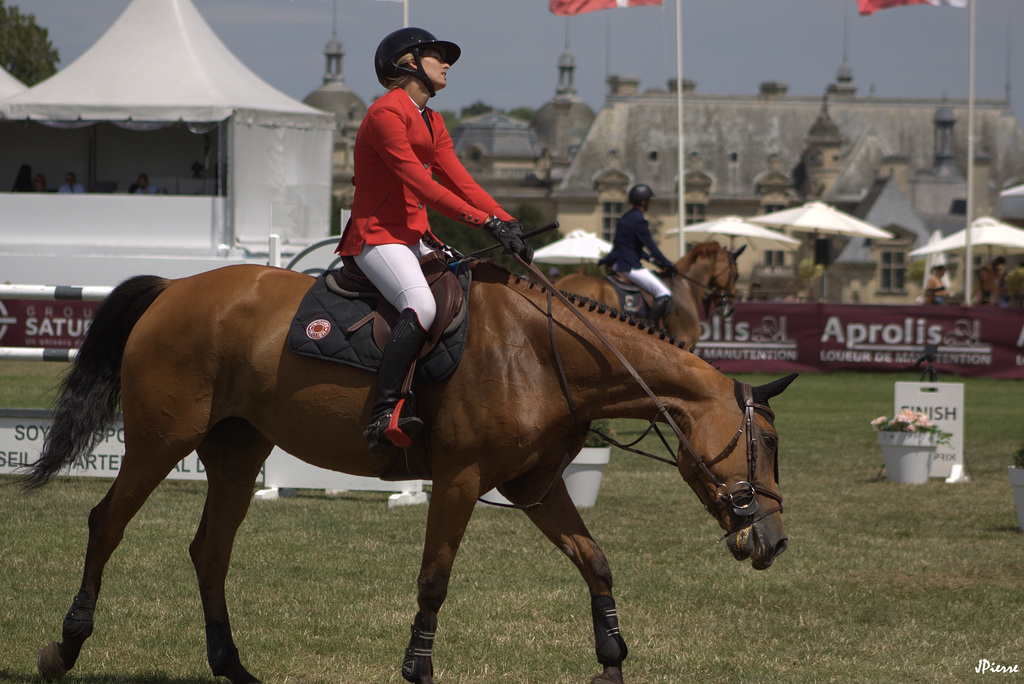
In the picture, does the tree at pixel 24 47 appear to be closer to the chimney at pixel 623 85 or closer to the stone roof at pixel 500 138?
the chimney at pixel 623 85

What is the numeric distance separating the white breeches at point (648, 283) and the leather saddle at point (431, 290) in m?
9.57

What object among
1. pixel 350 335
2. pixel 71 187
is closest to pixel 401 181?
pixel 350 335

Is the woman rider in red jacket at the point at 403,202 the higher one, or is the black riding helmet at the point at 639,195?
the black riding helmet at the point at 639,195

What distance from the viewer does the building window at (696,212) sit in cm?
8862

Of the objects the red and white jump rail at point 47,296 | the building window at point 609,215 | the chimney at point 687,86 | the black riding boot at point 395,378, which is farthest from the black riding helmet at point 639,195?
the chimney at point 687,86

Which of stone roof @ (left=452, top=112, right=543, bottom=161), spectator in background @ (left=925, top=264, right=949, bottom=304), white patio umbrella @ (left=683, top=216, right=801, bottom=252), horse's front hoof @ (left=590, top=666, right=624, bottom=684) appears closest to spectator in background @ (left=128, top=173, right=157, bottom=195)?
white patio umbrella @ (left=683, top=216, right=801, bottom=252)

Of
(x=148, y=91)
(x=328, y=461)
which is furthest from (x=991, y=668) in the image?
(x=148, y=91)

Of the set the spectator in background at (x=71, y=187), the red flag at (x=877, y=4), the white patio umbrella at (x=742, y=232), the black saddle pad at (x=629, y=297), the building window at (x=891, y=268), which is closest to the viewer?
the black saddle pad at (x=629, y=297)

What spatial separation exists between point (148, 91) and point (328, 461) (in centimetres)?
1879

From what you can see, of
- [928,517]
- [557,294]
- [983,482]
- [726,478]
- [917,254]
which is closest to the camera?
[726,478]

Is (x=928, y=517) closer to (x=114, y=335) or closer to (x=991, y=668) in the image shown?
(x=991, y=668)

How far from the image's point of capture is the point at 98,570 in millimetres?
4938

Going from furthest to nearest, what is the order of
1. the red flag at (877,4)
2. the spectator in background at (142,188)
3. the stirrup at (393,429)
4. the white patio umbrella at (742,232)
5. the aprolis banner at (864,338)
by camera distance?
the white patio umbrella at (742,232) < the spectator in background at (142,188) < the red flag at (877,4) < the aprolis banner at (864,338) < the stirrup at (393,429)

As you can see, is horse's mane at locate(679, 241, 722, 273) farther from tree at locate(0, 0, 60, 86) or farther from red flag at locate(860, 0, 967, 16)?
tree at locate(0, 0, 60, 86)
